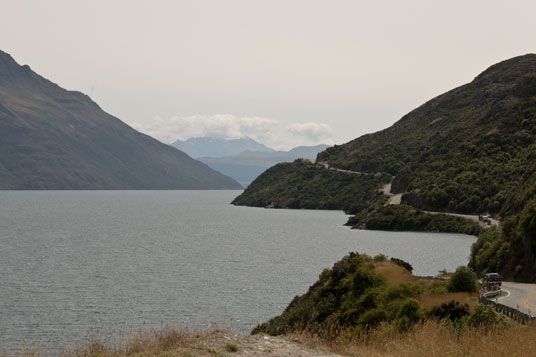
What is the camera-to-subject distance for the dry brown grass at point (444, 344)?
1538 cm

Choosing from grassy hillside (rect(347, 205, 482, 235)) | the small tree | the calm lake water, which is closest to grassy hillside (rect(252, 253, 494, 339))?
the small tree

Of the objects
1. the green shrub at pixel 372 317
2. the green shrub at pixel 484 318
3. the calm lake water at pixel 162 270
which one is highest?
the green shrub at pixel 484 318

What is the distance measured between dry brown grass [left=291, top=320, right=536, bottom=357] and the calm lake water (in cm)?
531

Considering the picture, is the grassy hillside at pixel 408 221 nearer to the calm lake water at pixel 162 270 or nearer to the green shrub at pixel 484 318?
the calm lake water at pixel 162 270

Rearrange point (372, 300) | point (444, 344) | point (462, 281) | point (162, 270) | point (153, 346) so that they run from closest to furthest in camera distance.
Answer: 1. point (153, 346)
2. point (444, 344)
3. point (462, 281)
4. point (372, 300)
5. point (162, 270)

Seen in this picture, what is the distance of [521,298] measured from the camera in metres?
33.4

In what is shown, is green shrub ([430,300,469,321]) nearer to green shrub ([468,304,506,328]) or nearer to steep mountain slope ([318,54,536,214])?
green shrub ([468,304,506,328])

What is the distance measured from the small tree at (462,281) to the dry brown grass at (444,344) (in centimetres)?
1645

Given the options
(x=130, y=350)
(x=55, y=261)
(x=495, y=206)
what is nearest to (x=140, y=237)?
(x=55, y=261)

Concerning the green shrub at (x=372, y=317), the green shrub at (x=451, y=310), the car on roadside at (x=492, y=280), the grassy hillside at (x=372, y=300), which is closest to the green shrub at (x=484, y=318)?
the grassy hillside at (x=372, y=300)

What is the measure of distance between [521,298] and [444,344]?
19167 millimetres

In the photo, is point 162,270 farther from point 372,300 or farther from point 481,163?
point 481,163

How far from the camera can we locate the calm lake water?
49750 mm

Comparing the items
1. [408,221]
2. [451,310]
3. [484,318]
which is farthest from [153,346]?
[408,221]
